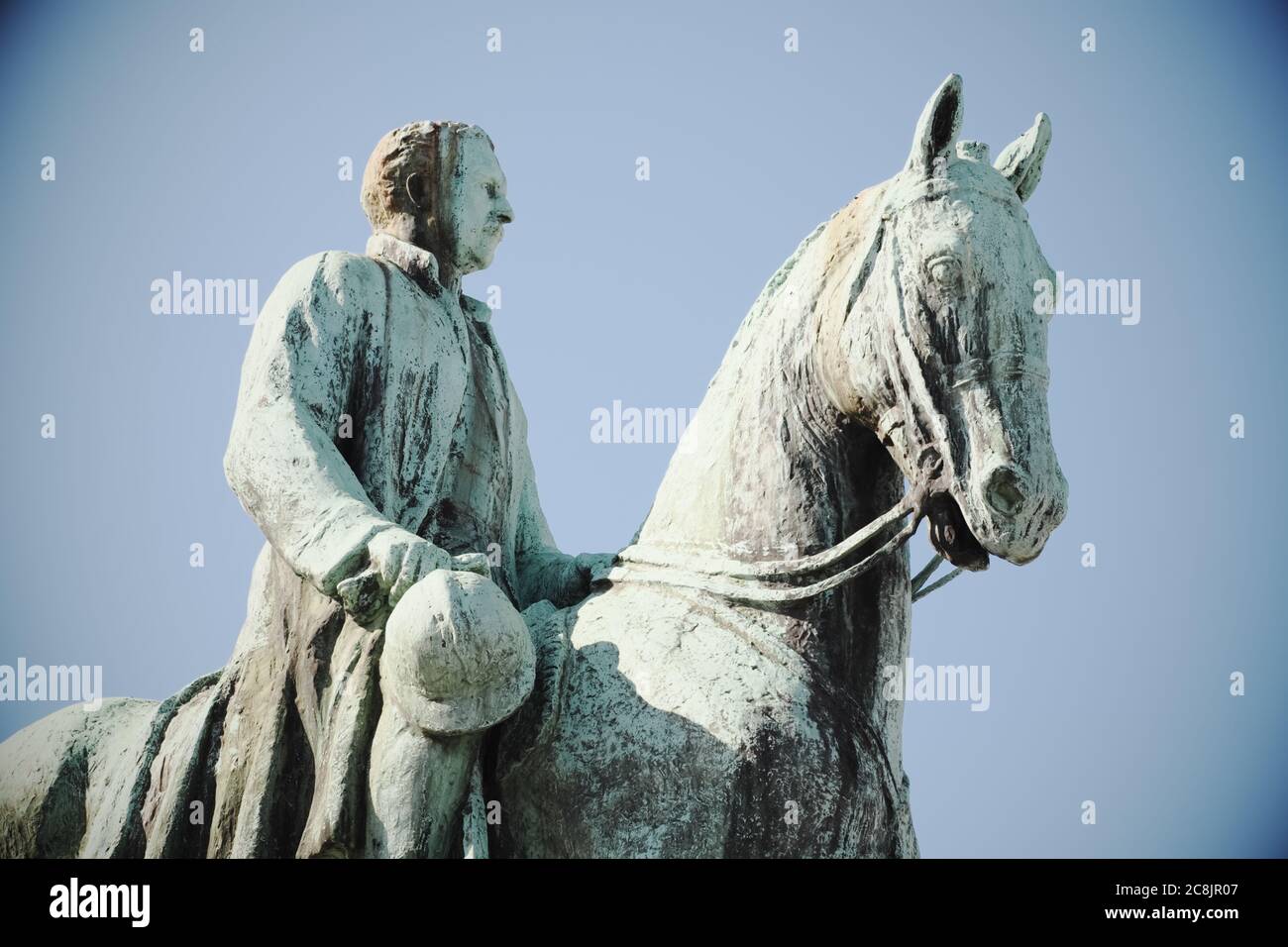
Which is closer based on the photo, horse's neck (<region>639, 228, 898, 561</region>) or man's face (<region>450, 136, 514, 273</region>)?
horse's neck (<region>639, 228, 898, 561</region>)

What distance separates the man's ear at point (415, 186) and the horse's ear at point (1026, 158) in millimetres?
2268

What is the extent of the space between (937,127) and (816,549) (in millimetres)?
1520

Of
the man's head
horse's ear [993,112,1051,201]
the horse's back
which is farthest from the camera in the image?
the man's head

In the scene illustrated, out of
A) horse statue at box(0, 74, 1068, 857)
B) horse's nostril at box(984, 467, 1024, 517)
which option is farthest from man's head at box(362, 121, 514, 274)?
horse's nostril at box(984, 467, 1024, 517)

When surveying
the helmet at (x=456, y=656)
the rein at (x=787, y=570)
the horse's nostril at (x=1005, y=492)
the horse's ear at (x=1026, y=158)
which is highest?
the horse's ear at (x=1026, y=158)

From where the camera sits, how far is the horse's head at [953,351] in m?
7.06

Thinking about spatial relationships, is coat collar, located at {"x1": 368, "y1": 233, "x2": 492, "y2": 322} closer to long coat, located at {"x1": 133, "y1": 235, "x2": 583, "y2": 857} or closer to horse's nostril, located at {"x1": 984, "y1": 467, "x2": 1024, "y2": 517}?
long coat, located at {"x1": 133, "y1": 235, "x2": 583, "y2": 857}

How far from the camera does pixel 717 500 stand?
24.8ft

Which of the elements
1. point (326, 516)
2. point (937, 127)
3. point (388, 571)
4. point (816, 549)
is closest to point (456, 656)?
point (388, 571)

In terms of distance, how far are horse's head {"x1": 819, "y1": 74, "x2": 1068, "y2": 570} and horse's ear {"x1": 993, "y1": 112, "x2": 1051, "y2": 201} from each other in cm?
25

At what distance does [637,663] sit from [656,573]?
1.34ft

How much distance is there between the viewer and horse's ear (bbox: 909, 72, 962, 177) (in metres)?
7.40

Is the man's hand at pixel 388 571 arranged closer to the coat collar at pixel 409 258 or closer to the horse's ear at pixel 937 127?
the coat collar at pixel 409 258

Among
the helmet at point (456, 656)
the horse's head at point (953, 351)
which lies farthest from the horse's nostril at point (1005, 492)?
the helmet at point (456, 656)
